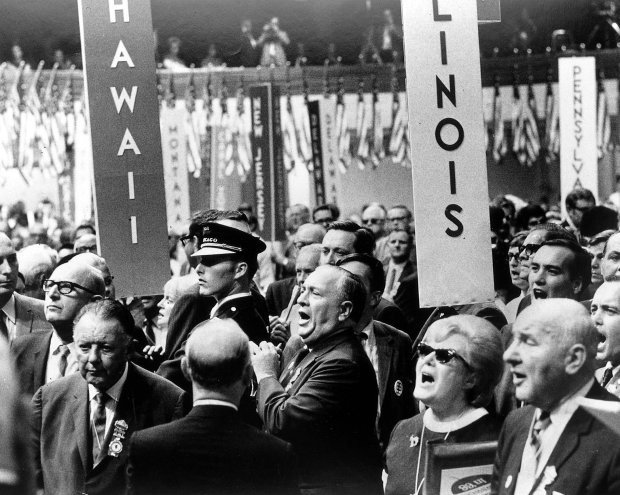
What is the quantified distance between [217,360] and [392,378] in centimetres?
203

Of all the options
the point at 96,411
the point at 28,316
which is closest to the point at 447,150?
the point at 96,411

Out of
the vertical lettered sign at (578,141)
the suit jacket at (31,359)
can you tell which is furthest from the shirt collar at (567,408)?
the vertical lettered sign at (578,141)

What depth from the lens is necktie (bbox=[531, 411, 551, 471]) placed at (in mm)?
3662

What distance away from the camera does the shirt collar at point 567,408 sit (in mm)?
3641

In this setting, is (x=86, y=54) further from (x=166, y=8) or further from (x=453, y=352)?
(x=166, y=8)

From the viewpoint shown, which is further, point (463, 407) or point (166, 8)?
point (166, 8)

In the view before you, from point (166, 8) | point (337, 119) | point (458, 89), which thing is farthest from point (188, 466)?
point (166, 8)

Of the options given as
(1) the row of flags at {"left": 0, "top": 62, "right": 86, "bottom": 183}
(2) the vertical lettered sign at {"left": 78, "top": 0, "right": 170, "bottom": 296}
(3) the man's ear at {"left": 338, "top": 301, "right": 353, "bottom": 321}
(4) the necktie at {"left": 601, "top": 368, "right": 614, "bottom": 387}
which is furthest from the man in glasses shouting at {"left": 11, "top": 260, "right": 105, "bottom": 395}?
(1) the row of flags at {"left": 0, "top": 62, "right": 86, "bottom": 183}

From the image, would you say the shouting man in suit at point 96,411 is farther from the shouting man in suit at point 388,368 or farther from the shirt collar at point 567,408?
the shirt collar at point 567,408

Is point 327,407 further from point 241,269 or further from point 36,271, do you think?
point 36,271

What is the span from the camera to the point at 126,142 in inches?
233

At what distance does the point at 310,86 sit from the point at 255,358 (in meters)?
12.6

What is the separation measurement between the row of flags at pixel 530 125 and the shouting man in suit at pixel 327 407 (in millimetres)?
10546

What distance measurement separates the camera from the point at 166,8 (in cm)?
1639
